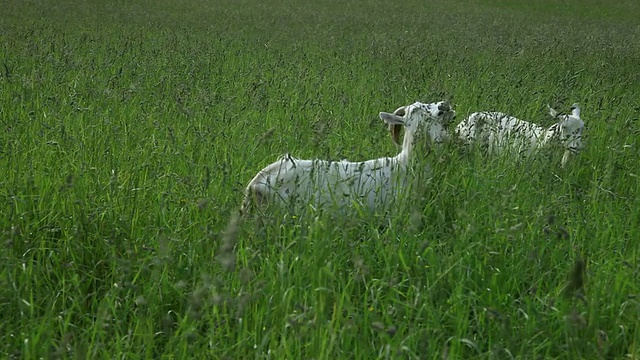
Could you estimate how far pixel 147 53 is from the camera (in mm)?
9969

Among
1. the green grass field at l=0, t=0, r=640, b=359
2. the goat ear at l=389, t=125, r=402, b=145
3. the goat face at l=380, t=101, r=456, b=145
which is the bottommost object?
the green grass field at l=0, t=0, r=640, b=359

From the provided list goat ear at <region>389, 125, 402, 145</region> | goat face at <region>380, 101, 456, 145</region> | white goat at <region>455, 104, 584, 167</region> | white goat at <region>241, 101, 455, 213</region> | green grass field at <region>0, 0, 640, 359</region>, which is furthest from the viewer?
goat ear at <region>389, 125, 402, 145</region>

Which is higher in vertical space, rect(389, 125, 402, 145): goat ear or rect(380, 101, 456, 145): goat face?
rect(380, 101, 456, 145): goat face

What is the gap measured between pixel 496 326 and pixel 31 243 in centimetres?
217

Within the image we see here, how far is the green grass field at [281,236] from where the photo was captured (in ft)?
8.80

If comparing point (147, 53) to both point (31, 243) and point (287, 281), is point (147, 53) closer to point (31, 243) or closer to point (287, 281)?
point (31, 243)

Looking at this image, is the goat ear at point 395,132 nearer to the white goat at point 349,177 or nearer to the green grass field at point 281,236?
the white goat at point 349,177

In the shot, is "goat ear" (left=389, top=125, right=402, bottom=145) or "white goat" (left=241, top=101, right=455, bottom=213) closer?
"white goat" (left=241, top=101, right=455, bottom=213)

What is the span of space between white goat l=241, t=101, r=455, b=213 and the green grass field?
146mm

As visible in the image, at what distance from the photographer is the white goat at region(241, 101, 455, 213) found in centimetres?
385

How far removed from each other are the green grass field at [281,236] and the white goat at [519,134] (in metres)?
0.15

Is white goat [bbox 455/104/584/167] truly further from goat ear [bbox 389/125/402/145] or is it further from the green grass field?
goat ear [bbox 389/125/402/145]

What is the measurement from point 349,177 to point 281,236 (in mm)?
552

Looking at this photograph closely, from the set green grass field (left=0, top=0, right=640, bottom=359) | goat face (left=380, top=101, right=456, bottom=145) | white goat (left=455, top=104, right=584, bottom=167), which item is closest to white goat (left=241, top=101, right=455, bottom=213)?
goat face (left=380, top=101, right=456, bottom=145)
